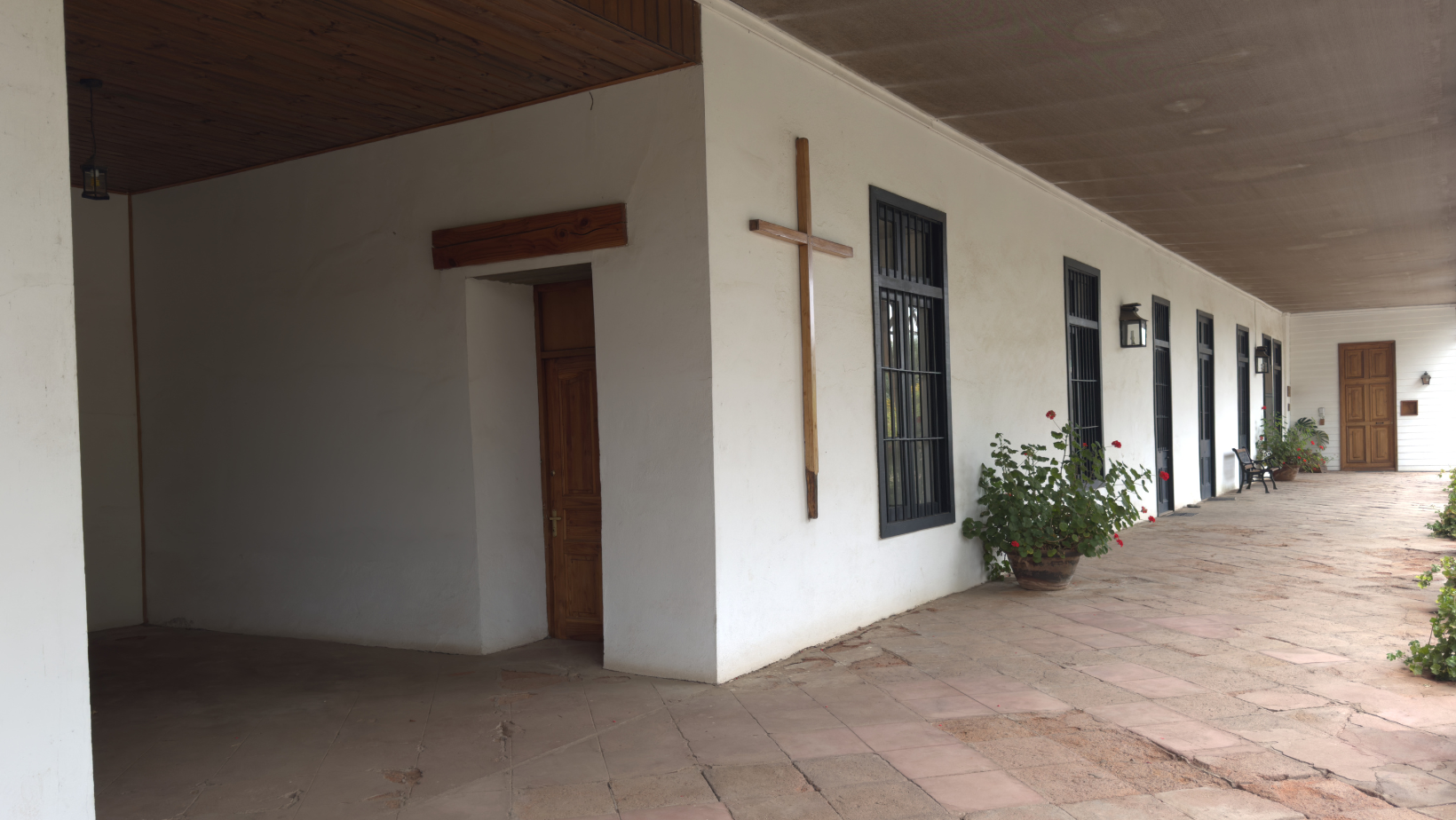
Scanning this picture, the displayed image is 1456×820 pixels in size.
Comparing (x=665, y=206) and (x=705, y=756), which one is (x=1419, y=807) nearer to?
(x=705, y=756)

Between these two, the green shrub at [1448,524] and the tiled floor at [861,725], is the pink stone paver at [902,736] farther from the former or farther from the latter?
the green shrub at [1448,524]

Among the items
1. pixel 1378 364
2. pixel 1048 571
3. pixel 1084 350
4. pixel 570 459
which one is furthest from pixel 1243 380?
pixel 570 459

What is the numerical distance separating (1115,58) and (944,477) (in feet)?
9.32

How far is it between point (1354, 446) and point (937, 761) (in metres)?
20.0

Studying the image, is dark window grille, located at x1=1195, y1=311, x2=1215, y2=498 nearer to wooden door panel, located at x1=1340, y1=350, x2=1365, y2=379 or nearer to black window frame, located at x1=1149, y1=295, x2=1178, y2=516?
black window frame, located at x1=1149, y1=295, x2=1178, y2=516

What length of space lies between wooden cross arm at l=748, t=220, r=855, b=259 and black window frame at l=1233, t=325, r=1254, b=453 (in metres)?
12.3

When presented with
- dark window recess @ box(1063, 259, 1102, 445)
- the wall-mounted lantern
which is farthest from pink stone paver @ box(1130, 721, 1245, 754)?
the wall-mounted lantern

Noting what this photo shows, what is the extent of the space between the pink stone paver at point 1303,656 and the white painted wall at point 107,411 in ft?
23.8

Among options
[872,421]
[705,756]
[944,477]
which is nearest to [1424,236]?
[944,477]

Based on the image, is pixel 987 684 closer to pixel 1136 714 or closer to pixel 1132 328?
pixel 1136 714

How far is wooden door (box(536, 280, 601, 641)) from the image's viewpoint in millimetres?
5793

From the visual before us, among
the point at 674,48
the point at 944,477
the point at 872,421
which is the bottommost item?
the point at 944,477

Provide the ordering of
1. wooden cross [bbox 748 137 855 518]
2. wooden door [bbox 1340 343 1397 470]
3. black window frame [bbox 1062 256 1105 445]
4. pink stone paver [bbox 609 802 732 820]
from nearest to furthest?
pink stone paver [bbox 609 802 732 820] → wooden cross [bbox 748 137 855 518] → black window frame [bbox 1062 256 1105 445] → wooden door [bbox 1340 343 1397 470]

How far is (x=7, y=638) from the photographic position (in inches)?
96.3
